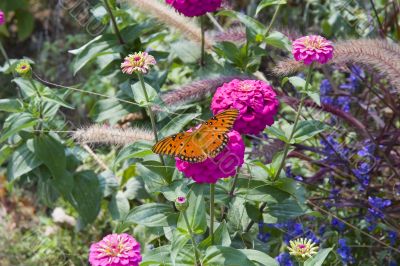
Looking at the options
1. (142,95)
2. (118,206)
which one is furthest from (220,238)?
(118,206)

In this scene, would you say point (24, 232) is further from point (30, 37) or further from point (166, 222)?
point (30, 37)

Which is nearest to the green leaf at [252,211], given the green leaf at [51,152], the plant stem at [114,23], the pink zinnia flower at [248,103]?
the pink zinnia flower at [248,103]

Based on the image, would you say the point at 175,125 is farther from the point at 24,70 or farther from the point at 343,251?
the point at 343,251

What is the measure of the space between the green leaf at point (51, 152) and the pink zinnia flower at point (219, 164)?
1108 mm

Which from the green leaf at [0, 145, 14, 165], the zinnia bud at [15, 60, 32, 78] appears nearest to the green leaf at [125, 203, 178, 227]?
the zinnia bud at [15, 60, 32, 78]

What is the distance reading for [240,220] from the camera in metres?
2.12

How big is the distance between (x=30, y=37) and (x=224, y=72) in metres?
3.08

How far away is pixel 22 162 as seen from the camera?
264cm

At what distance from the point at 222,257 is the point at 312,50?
23.8 inches

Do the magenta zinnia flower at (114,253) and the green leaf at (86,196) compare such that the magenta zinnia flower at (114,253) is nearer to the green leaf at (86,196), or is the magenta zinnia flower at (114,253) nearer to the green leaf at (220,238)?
the green leaf at (220,238)

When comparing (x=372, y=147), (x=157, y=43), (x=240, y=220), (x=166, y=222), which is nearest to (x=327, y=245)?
(x=372, y=147)

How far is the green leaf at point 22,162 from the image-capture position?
8.59ft

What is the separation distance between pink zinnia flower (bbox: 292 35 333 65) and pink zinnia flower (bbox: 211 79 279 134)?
13 cm

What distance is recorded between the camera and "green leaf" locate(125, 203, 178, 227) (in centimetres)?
198
